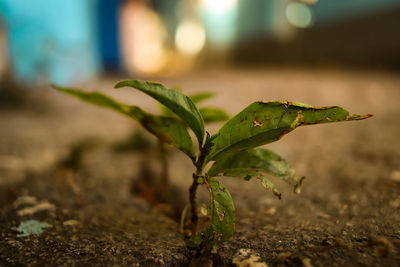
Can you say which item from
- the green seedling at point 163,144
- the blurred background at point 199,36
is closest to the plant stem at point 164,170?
the green seedling at point 163,144

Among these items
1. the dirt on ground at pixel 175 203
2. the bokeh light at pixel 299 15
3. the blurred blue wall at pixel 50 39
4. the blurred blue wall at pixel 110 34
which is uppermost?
the blurred blue wall at pixel 110 34

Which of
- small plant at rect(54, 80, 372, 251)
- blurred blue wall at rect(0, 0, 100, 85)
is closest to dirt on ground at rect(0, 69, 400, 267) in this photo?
small plant at rect(54, 80, 372, 251)

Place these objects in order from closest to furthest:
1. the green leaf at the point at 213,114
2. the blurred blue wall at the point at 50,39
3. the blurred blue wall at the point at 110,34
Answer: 1. the green leaf at the point at 213,114
2. the blurred blue wall at the point at 50,39
3. the blurred blue wall at the point at 110,34

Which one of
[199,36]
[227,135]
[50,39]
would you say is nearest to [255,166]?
[227,135]

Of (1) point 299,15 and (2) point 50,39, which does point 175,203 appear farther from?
(1) point 299,15

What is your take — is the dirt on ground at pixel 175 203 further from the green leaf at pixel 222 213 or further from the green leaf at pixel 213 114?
the green leaf at pixel 213 114

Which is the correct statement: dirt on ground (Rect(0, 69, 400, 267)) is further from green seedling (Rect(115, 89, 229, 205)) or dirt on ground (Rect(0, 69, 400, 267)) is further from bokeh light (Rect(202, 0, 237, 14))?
bokeh light (Rect(202, 0, 237, 14))
